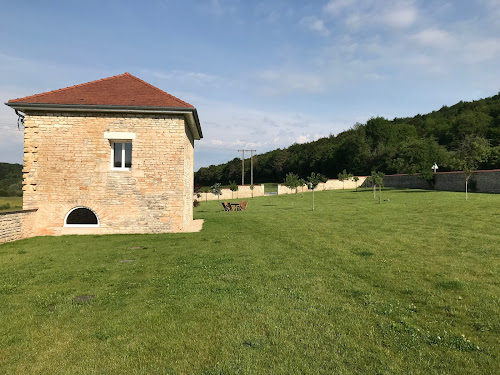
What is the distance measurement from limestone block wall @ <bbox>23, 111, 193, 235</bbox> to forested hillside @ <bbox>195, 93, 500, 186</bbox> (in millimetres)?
33093

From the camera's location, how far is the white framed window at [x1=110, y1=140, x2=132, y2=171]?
13.3 meters

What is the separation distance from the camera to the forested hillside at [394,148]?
44.1 metres

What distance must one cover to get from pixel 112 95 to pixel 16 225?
6577 millimetres

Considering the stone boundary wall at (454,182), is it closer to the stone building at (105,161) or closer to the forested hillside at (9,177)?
the stone building at (105,161)

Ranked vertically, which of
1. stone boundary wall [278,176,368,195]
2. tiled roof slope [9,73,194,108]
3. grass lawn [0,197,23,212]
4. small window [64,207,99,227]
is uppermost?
tiled roof slope [9,73,194,108]

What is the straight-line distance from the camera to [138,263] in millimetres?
8094

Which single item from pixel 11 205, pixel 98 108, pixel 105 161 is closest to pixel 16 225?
pixel 105 161

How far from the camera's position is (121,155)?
13.4m

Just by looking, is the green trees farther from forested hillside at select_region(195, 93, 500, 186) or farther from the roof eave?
the roof eave

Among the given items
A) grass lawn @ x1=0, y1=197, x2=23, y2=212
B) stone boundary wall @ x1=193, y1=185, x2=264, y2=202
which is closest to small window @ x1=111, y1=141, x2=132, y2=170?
grass lawn @ x1=0, y1=197, x2=23, y2=212

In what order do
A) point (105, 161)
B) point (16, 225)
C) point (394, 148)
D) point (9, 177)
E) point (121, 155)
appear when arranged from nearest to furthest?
point (16, 225), point (105, 161), point (121, 155), point (9, 177), point (394, 148)

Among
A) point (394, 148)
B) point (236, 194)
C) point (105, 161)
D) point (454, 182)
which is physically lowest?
point (236, 194)

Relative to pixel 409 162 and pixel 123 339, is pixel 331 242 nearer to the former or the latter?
pixel 123 339

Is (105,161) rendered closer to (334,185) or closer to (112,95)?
(112,95)
